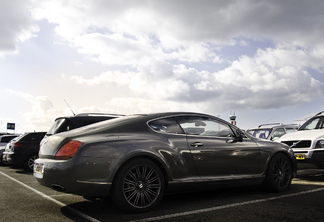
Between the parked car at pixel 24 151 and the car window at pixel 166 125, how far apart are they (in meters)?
8.33

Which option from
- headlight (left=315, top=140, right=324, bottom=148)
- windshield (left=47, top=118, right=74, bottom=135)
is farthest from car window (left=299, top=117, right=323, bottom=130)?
windshield (left=47, top=118, right=74, bottom=135)

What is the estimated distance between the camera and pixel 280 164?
20.0ft

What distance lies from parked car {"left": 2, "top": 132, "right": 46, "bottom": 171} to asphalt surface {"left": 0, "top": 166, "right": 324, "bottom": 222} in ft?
19.2

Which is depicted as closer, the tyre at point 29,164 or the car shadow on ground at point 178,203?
the car shadow on ground at point 178,203

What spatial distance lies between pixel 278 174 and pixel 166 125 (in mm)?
2533

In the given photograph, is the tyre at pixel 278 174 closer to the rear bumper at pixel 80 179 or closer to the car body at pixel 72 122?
the rear bumper at pixel 80 179

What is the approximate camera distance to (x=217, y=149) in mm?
5152

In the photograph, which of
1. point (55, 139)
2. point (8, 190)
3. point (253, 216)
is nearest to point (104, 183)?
point (55, 139)

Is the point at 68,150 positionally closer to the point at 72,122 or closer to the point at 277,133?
the point at 72,122

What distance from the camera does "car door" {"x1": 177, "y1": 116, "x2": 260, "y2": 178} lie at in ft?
16.3

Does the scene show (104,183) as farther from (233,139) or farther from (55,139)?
(233,139)

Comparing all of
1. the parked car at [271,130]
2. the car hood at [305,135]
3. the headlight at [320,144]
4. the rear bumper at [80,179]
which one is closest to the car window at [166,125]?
the rear bumper at [80,179]

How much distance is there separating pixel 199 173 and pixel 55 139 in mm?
2172

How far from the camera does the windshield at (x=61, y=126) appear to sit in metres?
7.80
